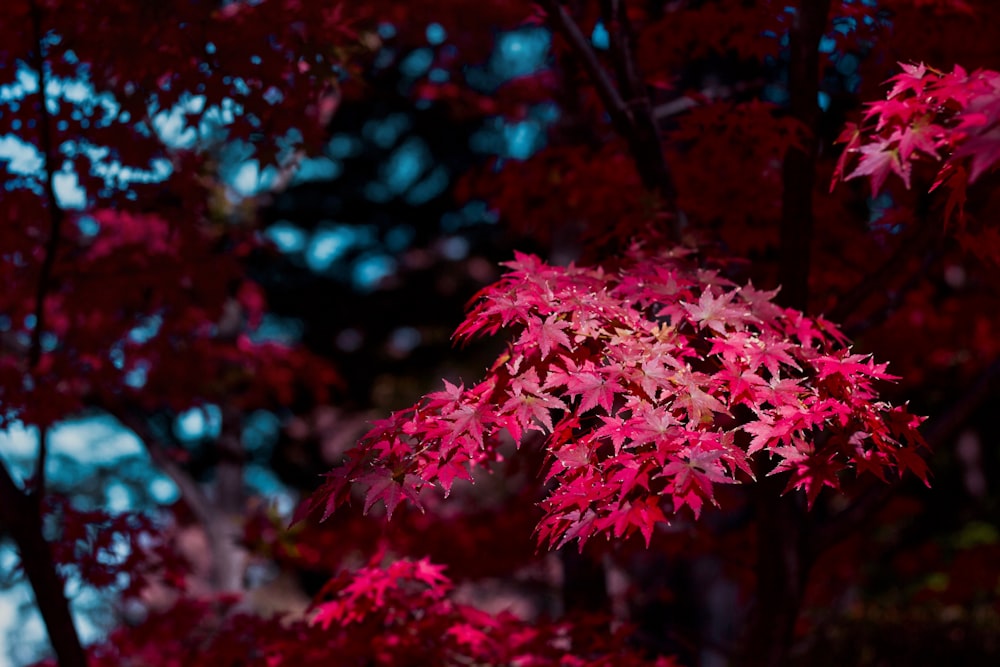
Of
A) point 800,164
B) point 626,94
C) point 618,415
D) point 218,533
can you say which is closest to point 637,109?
point 626,94

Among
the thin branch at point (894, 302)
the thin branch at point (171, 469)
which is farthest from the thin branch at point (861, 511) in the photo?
the thin branch at point (171, 469)

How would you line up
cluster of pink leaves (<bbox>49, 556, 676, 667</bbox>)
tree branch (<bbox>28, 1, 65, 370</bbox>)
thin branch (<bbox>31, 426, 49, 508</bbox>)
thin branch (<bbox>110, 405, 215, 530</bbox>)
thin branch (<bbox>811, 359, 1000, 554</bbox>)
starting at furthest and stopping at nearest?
thin branch (<bbox>110, 405, 215, 530</bbox>) < thin branch (<bbox>811, 359, 1000, 554</bbox>) < tree branch (<bbox>28, 1, 65, 370</bbox>) < thin branch (<bbox>31, 426, 49, 508</bbox>) < cluster of pink leaves (<bbox>49, 556, 676, 667</bbox>)

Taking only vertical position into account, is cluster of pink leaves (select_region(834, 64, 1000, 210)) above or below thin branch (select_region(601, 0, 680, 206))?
below

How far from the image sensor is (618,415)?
9.61ft

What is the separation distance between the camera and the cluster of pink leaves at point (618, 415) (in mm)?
2641

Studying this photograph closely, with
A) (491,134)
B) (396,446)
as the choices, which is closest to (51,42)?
(396,446)

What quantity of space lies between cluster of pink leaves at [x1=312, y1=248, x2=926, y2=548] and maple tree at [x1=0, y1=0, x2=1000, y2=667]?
0.04 feet

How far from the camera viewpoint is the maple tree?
283cm

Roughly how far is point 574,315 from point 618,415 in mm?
345

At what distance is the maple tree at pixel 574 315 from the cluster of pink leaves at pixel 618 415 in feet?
0.04

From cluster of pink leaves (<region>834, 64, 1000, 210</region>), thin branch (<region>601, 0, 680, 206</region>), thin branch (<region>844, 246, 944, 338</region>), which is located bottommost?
A: thin branch (<region>844, 246, 944, 338</region>)

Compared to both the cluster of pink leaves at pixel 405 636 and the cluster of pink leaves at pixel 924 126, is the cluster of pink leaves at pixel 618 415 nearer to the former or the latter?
the cluster of pink leaves at pixel 924 126

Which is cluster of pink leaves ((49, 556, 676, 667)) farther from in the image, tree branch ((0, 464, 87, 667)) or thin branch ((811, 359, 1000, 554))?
thin branch ((811, 359, 1000, 554))

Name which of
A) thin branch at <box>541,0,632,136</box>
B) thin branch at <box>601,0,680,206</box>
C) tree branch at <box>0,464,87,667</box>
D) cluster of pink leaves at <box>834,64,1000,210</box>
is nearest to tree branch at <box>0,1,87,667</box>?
tree branch at <box>0,464,87,667</box>
